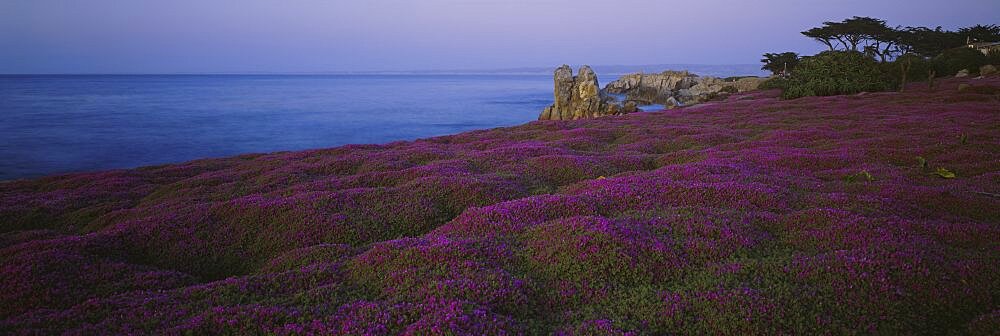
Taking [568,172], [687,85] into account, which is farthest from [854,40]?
[568,172]

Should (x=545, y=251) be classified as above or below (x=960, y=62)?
below

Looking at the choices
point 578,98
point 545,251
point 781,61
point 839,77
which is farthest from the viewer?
point 781,61

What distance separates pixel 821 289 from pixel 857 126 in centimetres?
1995

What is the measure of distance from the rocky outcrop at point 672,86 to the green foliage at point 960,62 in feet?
98.6

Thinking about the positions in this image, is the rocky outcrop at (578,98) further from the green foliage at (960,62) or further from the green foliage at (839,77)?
the green foliage at (960,62)

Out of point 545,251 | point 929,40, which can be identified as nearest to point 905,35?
point 929,40

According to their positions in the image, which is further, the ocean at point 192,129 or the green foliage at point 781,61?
the green foliage at point 781,61

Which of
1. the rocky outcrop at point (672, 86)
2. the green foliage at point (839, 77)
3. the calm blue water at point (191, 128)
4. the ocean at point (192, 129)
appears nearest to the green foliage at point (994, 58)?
the green foliage at point (839, 77)

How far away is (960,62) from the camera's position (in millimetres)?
56125

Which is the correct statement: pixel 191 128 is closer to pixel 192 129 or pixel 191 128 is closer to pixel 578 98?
pixel 192 129

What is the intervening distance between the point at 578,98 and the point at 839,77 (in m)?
24.6

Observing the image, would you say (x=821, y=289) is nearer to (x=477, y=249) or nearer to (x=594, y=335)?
(x=594, y=335)

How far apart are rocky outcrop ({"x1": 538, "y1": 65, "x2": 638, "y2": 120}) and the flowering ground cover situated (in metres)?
38.6

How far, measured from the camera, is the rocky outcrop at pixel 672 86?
91.3m
